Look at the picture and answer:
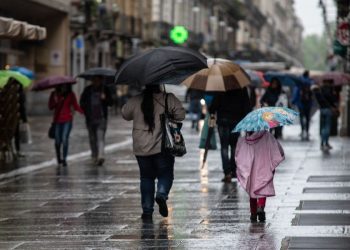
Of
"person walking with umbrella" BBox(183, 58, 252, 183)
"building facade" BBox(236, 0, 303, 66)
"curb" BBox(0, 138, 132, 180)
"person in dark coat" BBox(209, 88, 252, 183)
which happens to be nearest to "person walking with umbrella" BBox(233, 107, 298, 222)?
"person walking with umbrella" BBox(183, 58, 252, 183)

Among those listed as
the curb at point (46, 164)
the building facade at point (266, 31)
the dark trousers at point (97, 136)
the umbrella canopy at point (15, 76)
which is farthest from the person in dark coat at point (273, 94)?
the building facade at point (266, 31)

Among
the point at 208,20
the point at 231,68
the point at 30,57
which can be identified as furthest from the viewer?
the point at 208,20

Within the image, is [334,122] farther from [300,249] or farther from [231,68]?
[300,249]

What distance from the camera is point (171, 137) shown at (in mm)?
12570

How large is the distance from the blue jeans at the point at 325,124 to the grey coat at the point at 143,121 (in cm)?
1273

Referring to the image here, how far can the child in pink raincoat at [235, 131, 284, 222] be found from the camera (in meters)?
12.4

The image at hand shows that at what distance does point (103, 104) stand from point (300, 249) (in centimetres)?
1176

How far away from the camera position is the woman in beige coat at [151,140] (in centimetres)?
1261

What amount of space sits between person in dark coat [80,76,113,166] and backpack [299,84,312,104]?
10098 mm

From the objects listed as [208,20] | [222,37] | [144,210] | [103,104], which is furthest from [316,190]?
[222,37]

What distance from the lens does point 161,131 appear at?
12633mm

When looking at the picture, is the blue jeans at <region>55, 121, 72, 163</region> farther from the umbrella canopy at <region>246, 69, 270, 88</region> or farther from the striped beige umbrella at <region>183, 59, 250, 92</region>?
the umbrella canopy at <region>246, 69, 270, 88</region>

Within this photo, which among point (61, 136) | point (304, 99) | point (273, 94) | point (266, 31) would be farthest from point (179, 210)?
point (266, 31)

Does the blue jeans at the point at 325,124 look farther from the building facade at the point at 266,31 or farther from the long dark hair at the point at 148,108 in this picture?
the building facade at the point at 266,31
